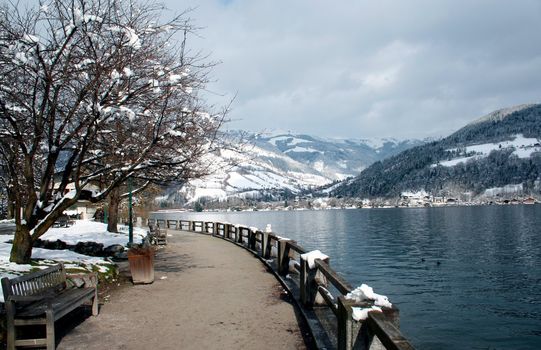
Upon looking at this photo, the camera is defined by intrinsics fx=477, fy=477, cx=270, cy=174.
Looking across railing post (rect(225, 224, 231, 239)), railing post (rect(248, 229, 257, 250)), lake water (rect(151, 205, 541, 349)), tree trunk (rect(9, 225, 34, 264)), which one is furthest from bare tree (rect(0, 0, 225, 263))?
railing post (rect(225, 224, 231, 239))

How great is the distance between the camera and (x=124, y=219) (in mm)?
46188

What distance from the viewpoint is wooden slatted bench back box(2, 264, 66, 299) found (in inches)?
256

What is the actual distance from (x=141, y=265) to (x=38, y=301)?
4911 millimetres

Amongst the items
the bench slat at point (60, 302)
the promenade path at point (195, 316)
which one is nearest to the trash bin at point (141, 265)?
the promenade path at point (195, 316)

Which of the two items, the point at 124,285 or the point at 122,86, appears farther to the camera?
the point at 124,285

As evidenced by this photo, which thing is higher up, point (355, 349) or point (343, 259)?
point (355, 349)

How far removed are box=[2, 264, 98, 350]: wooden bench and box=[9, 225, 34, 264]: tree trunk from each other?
9.23 feet

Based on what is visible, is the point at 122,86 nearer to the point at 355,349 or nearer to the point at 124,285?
the point at 124,285

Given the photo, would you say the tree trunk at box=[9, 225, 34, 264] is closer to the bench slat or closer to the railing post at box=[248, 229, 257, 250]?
the bench slat

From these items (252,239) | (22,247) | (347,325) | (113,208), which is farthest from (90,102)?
(113,208)

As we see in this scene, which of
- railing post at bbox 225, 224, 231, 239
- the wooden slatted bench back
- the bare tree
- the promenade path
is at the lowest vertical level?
the promenade path

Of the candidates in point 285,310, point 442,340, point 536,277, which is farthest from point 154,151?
point 536,277

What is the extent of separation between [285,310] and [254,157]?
5.40m

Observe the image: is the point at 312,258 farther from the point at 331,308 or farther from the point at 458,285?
the point at 458,285
